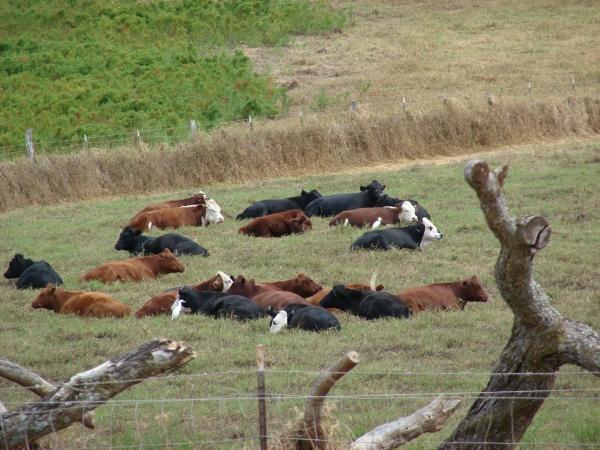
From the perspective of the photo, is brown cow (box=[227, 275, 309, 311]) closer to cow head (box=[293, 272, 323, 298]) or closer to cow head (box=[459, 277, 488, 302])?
cow head (box=[293, 272, 323, 298])

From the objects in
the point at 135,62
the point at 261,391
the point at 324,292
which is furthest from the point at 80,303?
the point at 135,62

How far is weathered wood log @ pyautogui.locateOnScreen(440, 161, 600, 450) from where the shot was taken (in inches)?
254

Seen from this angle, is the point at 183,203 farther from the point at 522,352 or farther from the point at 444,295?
the point at 522,352

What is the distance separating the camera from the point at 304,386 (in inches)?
385

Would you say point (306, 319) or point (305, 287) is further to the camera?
point (305, 287)

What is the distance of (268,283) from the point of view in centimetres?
1420

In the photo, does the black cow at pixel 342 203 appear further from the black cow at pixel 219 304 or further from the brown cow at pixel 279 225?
the black cow at pixel 219 304

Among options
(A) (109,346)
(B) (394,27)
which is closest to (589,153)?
(A) (109,346)

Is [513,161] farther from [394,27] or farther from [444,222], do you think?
[394,27]

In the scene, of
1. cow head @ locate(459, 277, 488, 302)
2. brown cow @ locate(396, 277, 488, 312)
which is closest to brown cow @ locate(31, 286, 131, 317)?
brown cow @ locate(396, 277, 488, 312)

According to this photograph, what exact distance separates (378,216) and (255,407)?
9.32 metres

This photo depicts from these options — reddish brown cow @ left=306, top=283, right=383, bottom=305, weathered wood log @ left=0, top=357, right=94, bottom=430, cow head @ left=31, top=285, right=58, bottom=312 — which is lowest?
cow head @ left=31, top=285, right=58, bottom=312

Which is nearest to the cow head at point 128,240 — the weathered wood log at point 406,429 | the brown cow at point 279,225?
the brown cow at point 279,225

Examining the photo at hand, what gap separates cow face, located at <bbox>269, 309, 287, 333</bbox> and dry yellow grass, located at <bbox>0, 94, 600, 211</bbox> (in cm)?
1332
